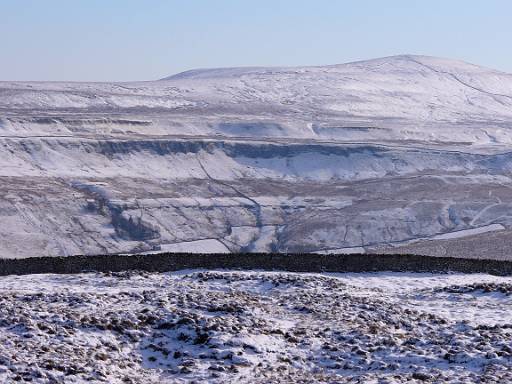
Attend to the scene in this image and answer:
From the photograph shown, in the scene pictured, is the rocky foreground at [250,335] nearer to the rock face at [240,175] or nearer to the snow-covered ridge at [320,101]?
the rock face at [240,175]

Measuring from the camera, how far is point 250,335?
16.1 metres

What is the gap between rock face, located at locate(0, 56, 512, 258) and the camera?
59.1 m

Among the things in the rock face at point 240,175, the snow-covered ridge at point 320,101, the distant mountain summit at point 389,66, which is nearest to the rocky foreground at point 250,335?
the rock face at point 240,175

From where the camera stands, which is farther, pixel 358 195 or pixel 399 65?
pixel 399 65

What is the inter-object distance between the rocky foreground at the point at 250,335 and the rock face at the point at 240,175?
3137 cm

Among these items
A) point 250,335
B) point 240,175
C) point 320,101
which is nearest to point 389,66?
point 320,101

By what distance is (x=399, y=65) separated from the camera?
177 m

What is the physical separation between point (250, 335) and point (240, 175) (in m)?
62.5

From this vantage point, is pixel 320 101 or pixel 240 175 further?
pixel 320 101

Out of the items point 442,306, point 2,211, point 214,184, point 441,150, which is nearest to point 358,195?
point 214,184

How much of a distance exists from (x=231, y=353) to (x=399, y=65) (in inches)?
6521

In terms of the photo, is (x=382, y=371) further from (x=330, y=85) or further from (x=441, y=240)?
(x=330, y=85)

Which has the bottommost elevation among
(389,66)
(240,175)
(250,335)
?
(240,175)

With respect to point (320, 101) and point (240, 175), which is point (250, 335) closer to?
point (240, 175)
